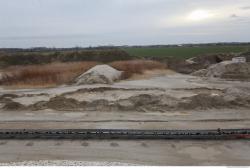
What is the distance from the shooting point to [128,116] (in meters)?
17.2

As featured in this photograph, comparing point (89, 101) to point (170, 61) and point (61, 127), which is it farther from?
point (170, 61)

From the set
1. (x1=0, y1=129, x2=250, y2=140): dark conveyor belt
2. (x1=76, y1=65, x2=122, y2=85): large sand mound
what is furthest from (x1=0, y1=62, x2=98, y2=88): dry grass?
(x1=0, y1=129, x2=250, y2=140): dark conveyor belt

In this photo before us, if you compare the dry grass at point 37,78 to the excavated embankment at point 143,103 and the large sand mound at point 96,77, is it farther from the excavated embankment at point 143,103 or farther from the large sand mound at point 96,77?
the excavated embankment at point 143,103

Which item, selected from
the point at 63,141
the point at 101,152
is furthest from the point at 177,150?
the point at 63,141

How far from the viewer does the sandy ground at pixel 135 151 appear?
35.9ft

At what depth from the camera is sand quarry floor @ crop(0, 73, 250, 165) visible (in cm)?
1125

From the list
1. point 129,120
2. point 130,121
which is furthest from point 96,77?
point 130,121

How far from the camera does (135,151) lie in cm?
1176

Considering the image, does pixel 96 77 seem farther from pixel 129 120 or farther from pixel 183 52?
pixel 183 52

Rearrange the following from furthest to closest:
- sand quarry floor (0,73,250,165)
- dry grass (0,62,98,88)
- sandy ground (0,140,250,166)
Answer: dry grass (0,62,98,88) → sand quarry floor (0,73,250,165) → sandy ground (0,140,250,166)

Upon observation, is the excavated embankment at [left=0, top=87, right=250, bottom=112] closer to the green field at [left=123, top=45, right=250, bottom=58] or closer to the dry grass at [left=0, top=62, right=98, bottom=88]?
the dry grass at [left=0, top=62, right=98, bottom=88]

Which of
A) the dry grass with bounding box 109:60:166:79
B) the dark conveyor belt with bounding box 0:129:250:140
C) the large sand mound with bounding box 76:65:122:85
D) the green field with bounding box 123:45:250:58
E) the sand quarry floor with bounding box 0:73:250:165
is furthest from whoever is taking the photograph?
the green field with bounding box 123:45:250:58

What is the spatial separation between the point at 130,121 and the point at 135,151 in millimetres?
4337

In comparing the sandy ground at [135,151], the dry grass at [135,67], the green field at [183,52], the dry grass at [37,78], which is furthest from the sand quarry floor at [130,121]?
the green field at [183,52]
